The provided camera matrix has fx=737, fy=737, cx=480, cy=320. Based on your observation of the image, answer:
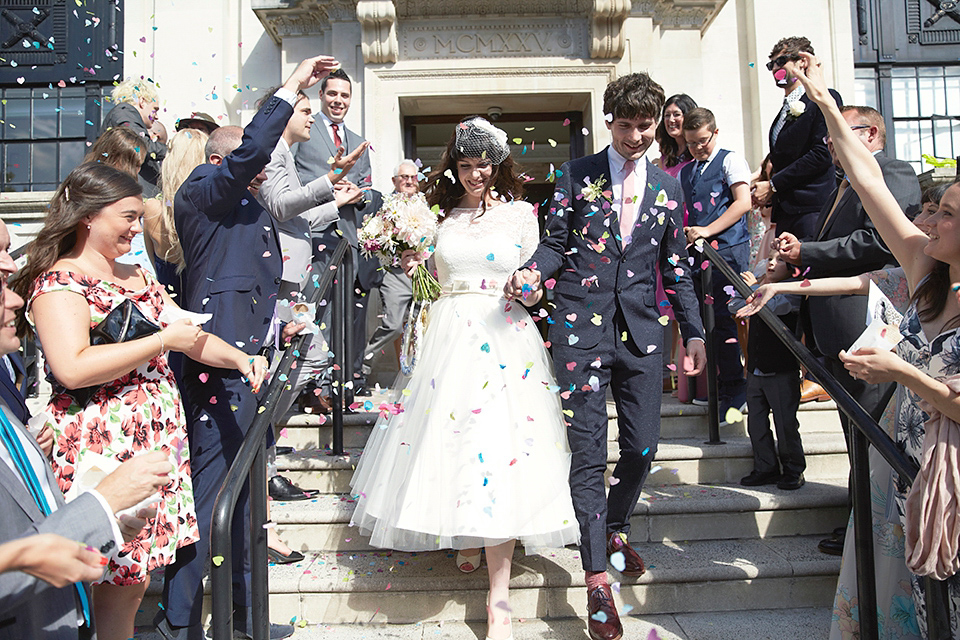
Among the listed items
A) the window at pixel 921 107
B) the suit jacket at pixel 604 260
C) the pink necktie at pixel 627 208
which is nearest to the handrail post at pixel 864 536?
the suit jacket at pixel 604 260

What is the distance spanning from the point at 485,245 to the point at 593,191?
0.57m

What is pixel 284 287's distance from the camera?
3.82m

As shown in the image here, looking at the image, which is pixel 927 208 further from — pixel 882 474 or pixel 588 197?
pixel 588 197

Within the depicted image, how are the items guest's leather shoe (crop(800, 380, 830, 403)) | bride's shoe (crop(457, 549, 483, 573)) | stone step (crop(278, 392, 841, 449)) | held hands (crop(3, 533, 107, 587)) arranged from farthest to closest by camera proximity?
1. guest's leather shoe (crop(800, 380, 830, 403))
2. stone step (crop(278, 392, 841, 449))
3. bride's shoe (crop(457, 549, 483, 573))
4. held hands (crop(3, 533, 107, 587))

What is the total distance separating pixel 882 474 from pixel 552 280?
1.59m

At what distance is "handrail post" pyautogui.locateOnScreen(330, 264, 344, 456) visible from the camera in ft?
14.5

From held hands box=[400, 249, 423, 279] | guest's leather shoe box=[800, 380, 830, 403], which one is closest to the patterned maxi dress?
held hands box=[400, 249, 423, 279]

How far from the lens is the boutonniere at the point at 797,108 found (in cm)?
403

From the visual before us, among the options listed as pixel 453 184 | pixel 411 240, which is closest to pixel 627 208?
pixel 453 184

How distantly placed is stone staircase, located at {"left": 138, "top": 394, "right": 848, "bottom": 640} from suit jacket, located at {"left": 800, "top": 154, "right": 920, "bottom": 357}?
0.95 metres

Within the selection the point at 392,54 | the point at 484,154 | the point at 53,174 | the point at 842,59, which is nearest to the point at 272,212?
the point at 484,154

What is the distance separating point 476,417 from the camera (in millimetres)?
3156

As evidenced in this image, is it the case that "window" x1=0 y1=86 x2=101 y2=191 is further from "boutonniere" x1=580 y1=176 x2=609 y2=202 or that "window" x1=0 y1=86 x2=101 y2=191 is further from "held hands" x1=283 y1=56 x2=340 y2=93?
"boutonniere" x1=580 y1=176 x2=609 y2=202

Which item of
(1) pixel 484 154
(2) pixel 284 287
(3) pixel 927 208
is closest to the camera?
(3) pixel 927 208
